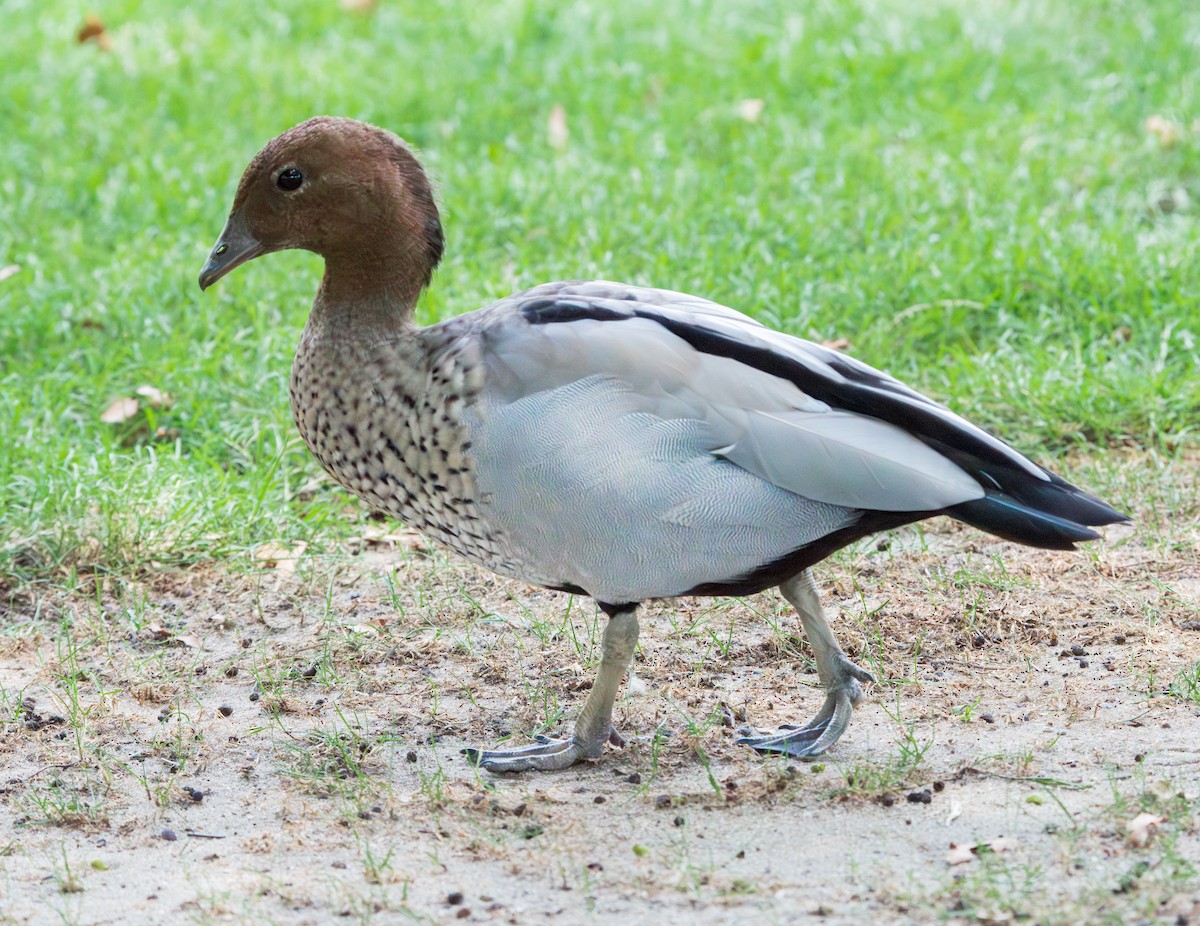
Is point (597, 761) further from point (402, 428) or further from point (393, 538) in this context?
point (393, 538)

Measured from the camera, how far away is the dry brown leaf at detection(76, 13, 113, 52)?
835 centimetres

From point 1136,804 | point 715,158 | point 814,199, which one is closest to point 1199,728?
point 1136,804

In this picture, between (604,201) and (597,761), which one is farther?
(604,201)

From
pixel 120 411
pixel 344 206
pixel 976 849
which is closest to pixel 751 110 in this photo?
pixel 120 411

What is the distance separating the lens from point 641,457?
3.19 m

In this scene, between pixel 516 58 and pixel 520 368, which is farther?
pixel 516 58

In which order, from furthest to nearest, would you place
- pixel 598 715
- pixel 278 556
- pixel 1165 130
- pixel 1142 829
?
pixel 1165 130 < pixel 278 556 < pixel 598 715 < pixel 1142 829

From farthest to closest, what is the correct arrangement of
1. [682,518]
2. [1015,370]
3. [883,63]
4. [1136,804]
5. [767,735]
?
[883,63]
[1015,370]
[767,735]
[682,518]
[1136,804]

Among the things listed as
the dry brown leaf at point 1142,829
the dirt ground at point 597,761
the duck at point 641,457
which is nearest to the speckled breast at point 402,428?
the duck at point 641,457

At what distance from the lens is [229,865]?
2.98 m

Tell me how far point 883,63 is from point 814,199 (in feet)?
5.39

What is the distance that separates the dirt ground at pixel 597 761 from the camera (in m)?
2.81

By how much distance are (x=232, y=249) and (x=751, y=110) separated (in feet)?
13.2

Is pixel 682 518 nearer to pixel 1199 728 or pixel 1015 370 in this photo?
pixel 1199 728
